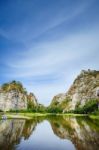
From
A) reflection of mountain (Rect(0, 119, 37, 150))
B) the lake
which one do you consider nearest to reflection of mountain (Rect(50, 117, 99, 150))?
the lake

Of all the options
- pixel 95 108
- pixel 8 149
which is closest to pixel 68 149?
pixel 8 149

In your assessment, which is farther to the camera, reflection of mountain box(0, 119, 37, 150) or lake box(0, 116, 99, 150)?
reflection of mountain box(0, 119, 37, 150)

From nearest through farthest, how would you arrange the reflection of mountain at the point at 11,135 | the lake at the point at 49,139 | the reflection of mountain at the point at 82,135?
the lake at the point at 49,139 → the reflection of mountain at the point at 11,135 → the reflection of mountain at the point at 82,135

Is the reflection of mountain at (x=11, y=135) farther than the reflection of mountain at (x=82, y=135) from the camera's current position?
No

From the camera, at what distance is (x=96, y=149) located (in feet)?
119

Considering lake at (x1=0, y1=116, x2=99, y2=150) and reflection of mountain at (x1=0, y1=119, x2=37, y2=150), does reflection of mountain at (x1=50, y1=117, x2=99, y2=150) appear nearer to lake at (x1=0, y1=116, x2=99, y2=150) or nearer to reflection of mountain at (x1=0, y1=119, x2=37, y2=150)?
lake at (x1=0, y1=116, x2=99, y2=150)

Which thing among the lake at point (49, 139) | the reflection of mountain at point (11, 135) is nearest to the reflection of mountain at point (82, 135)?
the lake at point (49, 139)

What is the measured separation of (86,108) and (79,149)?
16293 cm

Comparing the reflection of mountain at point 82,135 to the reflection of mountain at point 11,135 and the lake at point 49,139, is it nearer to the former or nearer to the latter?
the lake at point 49,139

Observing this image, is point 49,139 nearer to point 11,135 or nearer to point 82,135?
point 82,135

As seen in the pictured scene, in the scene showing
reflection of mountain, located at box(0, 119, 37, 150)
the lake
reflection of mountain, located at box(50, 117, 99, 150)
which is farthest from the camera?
reflection of mountain, located at box(50, 117, 99, 150)

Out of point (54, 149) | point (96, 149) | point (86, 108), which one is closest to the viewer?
point (96, 149)

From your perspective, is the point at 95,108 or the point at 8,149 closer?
the point at 8,149

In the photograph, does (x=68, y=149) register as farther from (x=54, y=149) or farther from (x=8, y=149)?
(x=8, y=149)
